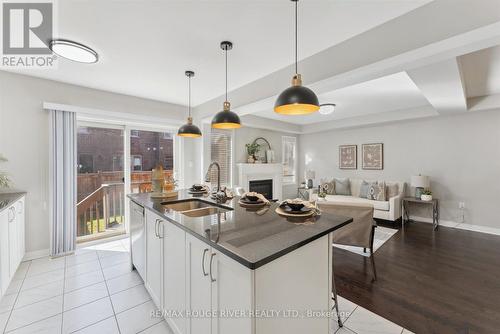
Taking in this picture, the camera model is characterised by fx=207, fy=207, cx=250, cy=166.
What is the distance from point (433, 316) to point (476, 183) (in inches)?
152

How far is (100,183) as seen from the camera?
369 centimetres

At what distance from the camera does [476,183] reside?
13.6 feet

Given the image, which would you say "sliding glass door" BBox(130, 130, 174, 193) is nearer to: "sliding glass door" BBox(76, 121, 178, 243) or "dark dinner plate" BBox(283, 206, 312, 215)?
"sliding glass door" BBox(76, 121, 178, 243)

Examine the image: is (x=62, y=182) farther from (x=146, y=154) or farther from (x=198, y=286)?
(x=198, y=286)

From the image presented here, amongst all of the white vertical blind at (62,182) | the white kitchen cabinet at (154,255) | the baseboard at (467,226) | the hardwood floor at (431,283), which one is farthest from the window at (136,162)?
the baseboard at (467,226)

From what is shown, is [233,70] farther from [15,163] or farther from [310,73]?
[15,163]

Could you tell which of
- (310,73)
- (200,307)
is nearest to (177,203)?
(200,307)

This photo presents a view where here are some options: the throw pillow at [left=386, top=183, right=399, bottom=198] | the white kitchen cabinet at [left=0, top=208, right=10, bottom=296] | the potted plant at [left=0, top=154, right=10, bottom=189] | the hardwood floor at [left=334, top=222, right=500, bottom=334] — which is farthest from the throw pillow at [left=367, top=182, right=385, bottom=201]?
the potted plant at [left=0, top=154, right=10, bottom=189]

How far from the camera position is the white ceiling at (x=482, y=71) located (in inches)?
93.1

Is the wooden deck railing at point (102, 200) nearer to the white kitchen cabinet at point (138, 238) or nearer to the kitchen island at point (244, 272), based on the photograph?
the white kitchen cabinet at point (138, 238)

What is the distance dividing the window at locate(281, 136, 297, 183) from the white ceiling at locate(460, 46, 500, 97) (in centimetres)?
418

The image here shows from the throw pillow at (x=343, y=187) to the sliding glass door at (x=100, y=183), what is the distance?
5.13 m

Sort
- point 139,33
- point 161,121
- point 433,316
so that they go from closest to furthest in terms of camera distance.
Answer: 1. point 433,316
2. point 139,33
3. point 161,121

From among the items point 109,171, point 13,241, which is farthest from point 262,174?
point 13,241
